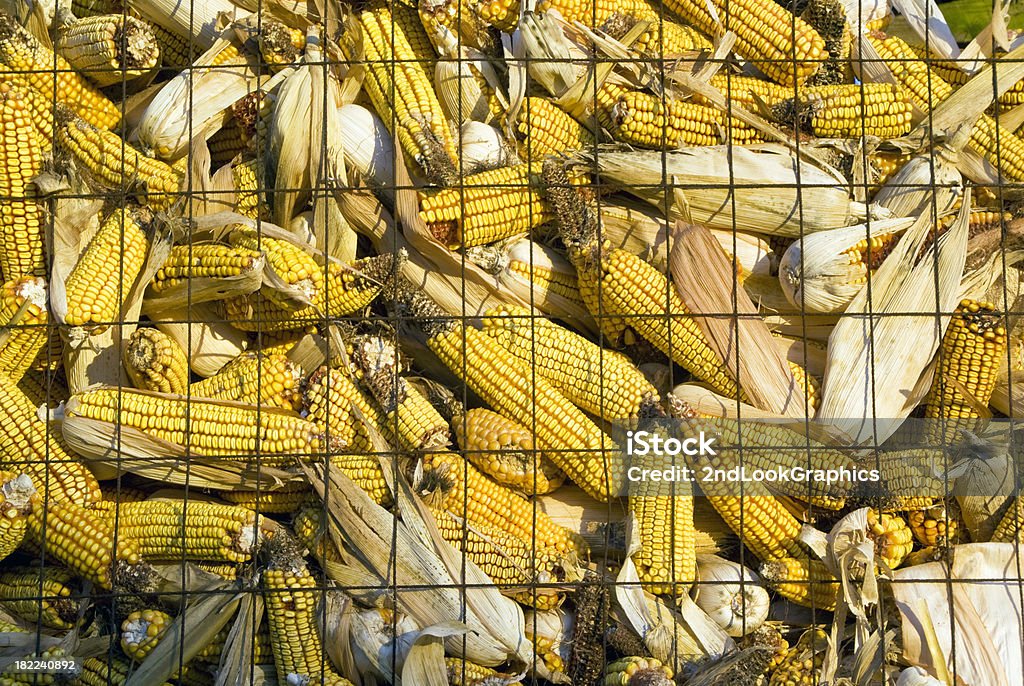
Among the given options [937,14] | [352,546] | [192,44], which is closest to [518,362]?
[352,546]

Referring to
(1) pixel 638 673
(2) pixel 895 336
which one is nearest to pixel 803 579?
(1) pixel 638 673

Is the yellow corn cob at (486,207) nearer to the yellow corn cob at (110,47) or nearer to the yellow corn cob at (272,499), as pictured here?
the yellow corn cob at (272,499)

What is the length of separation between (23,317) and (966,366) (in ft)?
7.67

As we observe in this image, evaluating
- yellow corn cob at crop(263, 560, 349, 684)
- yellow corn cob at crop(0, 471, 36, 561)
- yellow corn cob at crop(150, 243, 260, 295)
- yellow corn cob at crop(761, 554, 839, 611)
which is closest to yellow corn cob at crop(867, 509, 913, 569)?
yellow corn cob at crop(761, 554, 839, 611)

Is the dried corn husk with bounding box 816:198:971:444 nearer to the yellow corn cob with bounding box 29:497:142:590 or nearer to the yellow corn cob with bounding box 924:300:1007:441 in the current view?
the yellow corn cob with bounding box 924:300:1007:441

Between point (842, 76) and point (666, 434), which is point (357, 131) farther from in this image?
point (842, 76)

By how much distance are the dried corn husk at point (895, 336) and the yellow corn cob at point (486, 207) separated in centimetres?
84

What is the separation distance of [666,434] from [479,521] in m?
0.51

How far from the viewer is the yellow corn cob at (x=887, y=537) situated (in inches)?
96.1

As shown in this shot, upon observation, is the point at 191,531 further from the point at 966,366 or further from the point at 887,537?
the point at 966,366

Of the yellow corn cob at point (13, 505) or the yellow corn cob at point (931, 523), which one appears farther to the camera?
the yellow corn cob at point (931, 523)

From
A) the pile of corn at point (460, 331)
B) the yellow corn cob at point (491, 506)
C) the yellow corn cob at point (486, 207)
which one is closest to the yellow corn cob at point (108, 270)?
the pile of corn at point (460, 331)

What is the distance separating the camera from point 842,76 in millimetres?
2838

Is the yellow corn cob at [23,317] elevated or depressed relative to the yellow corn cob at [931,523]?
elevated
